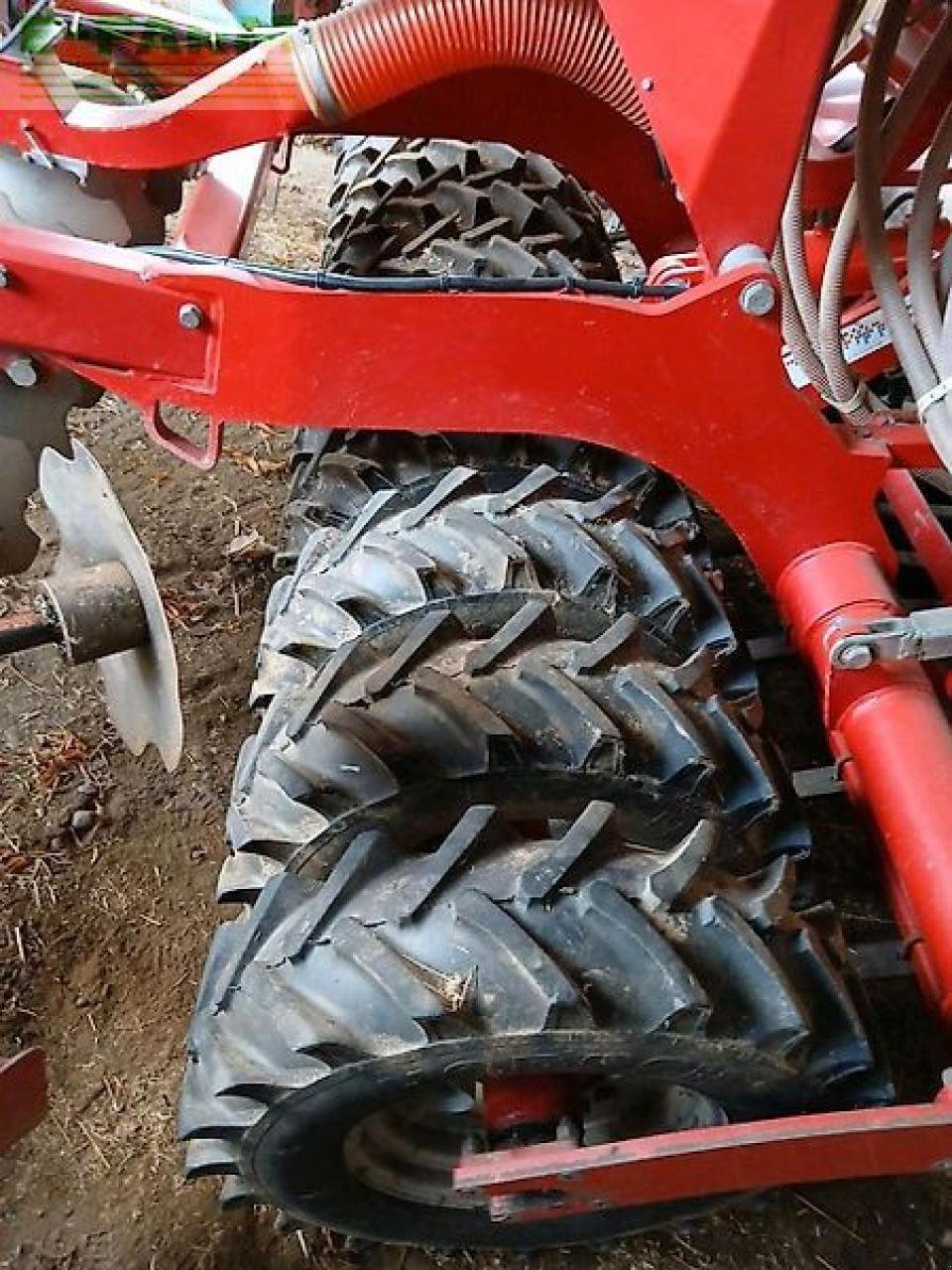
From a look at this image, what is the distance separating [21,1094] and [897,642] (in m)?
1.32

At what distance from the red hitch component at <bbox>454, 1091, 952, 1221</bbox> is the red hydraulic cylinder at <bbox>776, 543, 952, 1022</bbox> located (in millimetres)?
144

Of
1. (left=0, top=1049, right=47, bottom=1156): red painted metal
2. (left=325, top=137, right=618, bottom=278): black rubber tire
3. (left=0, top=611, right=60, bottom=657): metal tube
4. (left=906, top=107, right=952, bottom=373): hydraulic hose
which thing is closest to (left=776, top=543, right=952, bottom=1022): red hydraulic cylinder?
(left=906, top=107, right=952, bottom=373): hydraulic hose

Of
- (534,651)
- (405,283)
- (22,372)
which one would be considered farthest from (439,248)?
(534,651)

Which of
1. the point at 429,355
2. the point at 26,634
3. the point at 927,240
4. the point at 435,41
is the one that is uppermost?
the point at 435,41

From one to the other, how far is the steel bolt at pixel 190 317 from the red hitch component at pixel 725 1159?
98 centimetres

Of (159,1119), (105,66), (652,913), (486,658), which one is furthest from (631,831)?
(105,66)

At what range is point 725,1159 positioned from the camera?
138cm

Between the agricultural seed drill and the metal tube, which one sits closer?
the agricultural seed drill

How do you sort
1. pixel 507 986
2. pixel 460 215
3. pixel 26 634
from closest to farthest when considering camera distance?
pixel 507 986, pixel 26 634, pixel 460 215

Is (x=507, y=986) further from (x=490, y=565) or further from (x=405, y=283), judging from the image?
(x=405, y=283)

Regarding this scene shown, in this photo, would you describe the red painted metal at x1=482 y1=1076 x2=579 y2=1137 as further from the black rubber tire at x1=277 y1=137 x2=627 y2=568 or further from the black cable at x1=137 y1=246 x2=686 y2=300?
the black cable at x1=137 y1=246 x2=686 y2=300

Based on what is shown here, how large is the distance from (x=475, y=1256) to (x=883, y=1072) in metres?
0.74

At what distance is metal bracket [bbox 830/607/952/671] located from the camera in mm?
1522

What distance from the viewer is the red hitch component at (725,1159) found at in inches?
53.0
